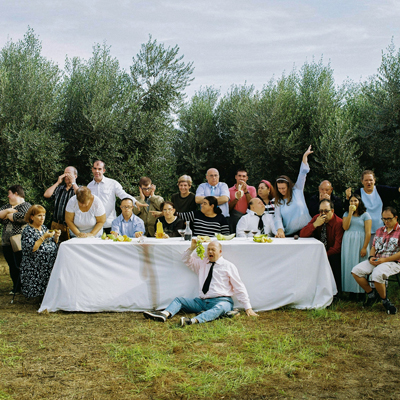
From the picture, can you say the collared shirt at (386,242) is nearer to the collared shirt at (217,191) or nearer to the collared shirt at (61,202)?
the collared shirt at (217,191)

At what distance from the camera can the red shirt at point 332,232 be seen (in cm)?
539

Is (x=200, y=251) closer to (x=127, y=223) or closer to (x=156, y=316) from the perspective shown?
(x=156, y=316)

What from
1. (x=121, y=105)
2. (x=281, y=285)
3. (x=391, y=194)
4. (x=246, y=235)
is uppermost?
(x=121, y=105)

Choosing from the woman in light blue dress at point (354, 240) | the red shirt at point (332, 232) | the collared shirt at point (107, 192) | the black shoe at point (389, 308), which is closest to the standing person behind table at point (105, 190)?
the collared shirt at point (107, 192)

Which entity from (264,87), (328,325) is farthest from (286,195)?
(264,87)

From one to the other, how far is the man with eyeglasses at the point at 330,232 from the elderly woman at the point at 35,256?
331 cm

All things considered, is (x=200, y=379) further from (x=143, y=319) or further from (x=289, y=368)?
(x=143, y=319)

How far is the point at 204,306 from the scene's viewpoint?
A: 15.6 ft

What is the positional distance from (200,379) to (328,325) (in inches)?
74.6

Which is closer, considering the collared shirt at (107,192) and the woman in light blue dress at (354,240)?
the woman in light blue dress at (354,240)

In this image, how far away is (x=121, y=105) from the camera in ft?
34.1

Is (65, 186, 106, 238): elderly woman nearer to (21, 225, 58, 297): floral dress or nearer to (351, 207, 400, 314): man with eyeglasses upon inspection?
(21, 225, 58, 297): floral dress

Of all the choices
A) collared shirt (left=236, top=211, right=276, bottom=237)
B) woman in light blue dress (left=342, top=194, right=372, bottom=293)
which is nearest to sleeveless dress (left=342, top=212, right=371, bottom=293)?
woman in light blue dress (left=342, top=194, right=372, bottom=293)

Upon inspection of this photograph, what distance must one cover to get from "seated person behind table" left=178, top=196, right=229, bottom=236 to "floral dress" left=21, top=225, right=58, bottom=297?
1.93 metres
